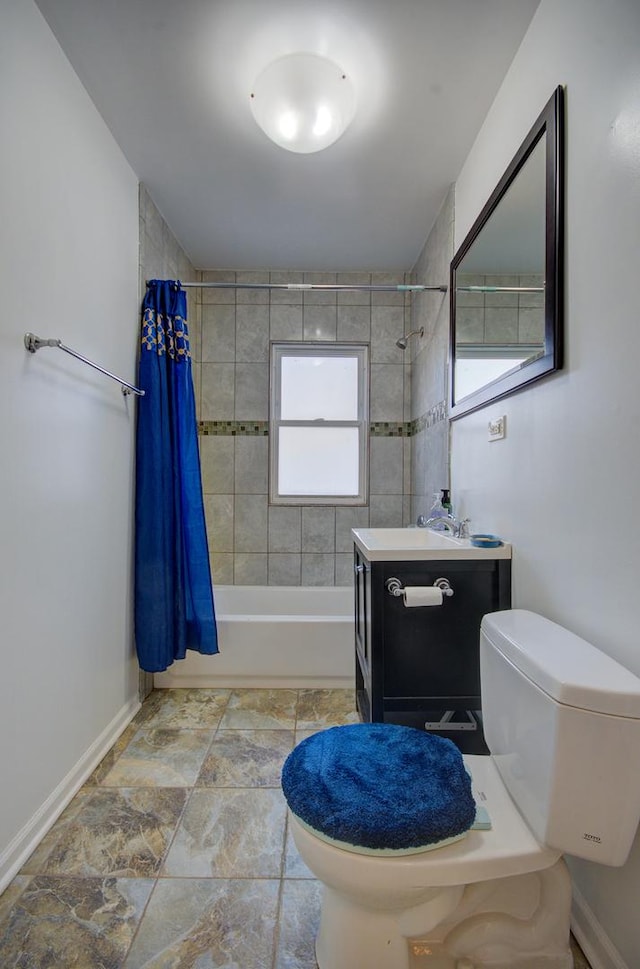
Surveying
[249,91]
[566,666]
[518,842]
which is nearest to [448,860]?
[518,842]

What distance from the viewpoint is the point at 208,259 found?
9.57ft

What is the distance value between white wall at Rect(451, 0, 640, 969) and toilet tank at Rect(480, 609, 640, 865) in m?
0.15

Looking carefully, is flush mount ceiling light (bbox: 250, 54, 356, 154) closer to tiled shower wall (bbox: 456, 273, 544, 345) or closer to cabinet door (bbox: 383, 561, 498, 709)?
tiled shower wall (bbox: 456, 273, 544, 345)

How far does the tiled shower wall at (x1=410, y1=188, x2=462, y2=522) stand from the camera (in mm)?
2232

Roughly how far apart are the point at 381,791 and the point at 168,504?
1.59 metres

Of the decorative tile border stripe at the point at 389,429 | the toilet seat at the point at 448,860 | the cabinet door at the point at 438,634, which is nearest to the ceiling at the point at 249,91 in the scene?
the decorative tile border stripe at the point at 389,429

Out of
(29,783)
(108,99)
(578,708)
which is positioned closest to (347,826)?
(578,708)

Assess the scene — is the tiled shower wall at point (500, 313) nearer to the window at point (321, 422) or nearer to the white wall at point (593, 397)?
the white wall at point (593, 397)

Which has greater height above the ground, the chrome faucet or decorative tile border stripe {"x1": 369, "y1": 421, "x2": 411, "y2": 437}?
decorative tile border stripe {"x1": 369, "y1": 421, "x2": 411, "y2": 437}

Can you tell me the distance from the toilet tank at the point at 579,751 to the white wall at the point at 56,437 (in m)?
1.33

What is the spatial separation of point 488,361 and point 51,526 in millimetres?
1627

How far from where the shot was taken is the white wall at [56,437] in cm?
125

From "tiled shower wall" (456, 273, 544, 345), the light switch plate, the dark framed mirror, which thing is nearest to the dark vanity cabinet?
the light switch plate

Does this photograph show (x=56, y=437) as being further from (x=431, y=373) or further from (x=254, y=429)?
(x=431, y=373)
